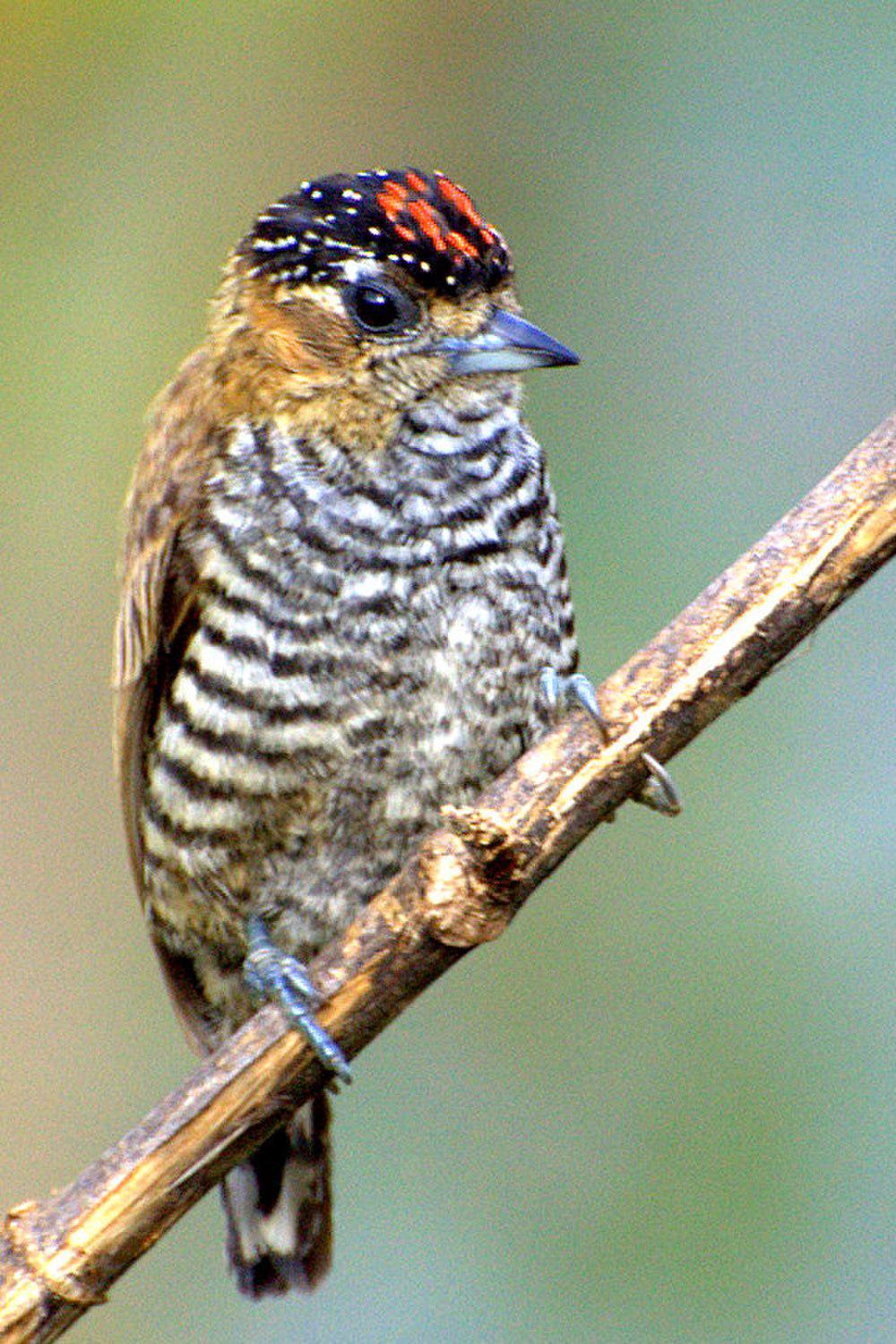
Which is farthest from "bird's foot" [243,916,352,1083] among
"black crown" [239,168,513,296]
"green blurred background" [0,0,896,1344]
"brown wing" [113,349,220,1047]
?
"green blurred background" [0,0,896,1344]

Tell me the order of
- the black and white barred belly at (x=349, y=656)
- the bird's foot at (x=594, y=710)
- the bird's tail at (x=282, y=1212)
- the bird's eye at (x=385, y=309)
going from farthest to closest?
the bird's tail at (x=282, y=1212) < the bird's eye at (x=385, y=309) < the black and white barred belly at (x=349, y=656) < the bird's foot at (x=594, y=710)

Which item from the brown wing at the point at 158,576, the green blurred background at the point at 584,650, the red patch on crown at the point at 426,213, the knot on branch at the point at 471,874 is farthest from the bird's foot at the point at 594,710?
the green blurred background at the point at 584,650

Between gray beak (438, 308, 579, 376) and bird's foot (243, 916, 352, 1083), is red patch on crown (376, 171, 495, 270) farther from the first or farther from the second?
bird's foot (243, 916, 352, 1083)

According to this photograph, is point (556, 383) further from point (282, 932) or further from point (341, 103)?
point (282, 932)

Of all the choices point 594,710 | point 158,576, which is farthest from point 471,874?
point 158,576

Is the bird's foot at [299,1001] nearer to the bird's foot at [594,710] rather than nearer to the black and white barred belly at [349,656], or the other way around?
the black and white barred belly at [349,656]

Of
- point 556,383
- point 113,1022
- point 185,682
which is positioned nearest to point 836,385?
point 556,383

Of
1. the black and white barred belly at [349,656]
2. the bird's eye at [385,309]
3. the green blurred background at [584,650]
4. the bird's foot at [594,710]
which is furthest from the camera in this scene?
the green blurred background at [584,650]

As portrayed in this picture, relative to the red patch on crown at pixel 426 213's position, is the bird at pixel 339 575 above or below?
below
